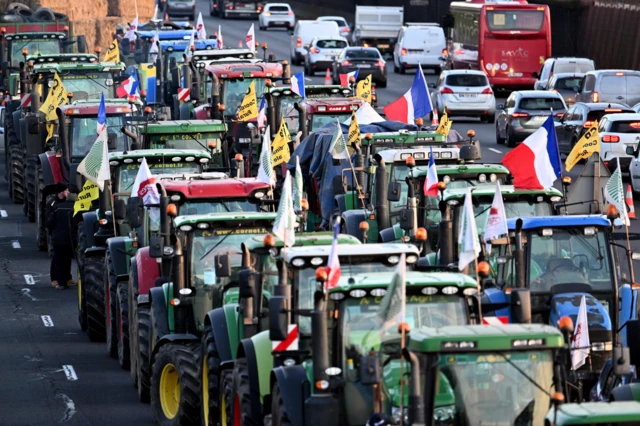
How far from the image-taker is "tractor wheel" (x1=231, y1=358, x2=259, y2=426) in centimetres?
1324

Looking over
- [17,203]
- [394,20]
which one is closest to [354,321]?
[17,203]

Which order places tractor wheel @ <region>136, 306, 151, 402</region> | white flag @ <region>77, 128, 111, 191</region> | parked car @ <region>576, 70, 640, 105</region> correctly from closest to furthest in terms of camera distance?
1. tractor wheel @ <region>136, 306, 151, 402</region>
2. white flag @ <region>77, 128, 111, 191</region>
3. parked car @ <region>576, 70, 640, 105</region>

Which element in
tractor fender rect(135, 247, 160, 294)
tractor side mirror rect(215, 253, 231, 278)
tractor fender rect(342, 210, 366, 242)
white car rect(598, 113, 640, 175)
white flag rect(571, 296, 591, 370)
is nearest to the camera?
white flag rect(571, 296, 591, 370)

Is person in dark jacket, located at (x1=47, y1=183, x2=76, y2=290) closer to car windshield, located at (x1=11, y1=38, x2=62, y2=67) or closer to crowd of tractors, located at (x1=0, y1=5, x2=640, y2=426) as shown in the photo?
crowd of tractors, located at (x1=0, y1=5, x2=640, y2=426)

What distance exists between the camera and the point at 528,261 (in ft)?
53.7

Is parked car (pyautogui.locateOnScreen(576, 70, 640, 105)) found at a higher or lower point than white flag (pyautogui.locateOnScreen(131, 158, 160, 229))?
lower

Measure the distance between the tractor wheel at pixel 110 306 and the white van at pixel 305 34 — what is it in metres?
44.2

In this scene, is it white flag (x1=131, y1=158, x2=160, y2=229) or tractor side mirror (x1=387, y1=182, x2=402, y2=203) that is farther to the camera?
tractor side mirror (x1=387, y1=182, x2=402, y2=203)

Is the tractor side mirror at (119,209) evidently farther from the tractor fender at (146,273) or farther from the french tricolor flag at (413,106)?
the french tricolor flag at (413,106)

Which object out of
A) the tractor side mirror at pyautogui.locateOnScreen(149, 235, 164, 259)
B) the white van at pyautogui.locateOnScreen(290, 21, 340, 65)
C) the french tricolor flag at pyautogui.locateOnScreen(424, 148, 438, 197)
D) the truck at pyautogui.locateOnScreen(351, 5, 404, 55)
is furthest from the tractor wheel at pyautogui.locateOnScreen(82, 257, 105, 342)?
the truck at pyautogui.locateOnScreen(351, 5, 404, 55)

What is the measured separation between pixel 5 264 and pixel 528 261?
14.0 metres

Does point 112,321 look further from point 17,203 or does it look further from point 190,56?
point 190,56

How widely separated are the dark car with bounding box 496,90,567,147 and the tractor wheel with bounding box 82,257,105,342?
20799mm

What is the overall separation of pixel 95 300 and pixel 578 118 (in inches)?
739
